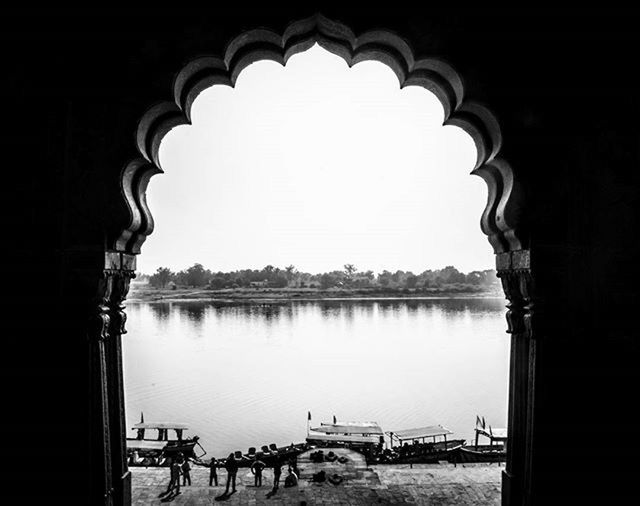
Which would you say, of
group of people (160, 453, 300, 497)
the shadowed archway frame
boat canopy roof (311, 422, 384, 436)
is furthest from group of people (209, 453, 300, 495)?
boat canopy roof (311, 422, 384, 436)

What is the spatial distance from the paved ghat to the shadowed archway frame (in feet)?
9.78

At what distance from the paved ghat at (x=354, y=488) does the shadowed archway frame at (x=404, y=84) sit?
9.78 feet

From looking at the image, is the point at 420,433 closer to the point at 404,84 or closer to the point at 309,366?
the point at 404,84

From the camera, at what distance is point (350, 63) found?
3914mm

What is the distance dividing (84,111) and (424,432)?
1389 centimetres

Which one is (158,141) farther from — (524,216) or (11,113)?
(524,216)

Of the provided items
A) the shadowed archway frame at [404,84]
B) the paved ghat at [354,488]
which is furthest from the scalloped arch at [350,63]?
the paved ghat at [354,488]

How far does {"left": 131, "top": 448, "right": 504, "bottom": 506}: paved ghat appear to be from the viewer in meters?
6.35

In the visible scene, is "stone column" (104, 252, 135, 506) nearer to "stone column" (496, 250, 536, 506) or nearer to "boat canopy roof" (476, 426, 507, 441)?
"stone column" (496, 250, 536, 506)

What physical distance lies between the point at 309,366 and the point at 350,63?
35235 mm

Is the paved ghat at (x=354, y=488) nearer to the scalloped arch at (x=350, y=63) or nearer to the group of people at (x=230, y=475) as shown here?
the group of people at (x=230, y=475)

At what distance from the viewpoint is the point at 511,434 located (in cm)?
368

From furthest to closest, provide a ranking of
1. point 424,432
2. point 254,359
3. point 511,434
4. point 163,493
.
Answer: point 254,359 < point 424,432 < point 163,493 < point 511,434

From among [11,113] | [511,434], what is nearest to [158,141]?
[11,113]
